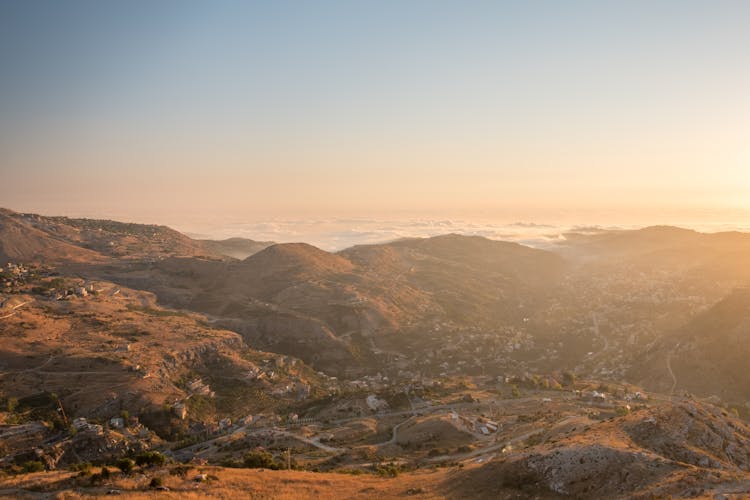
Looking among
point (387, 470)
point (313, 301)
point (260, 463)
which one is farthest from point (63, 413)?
point (313, 301)

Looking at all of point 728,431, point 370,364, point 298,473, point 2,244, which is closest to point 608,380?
point 370,364

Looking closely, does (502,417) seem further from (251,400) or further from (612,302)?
(612,302)

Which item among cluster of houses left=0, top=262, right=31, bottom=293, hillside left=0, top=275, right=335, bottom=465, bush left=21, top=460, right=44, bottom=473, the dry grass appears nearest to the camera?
the dry grass

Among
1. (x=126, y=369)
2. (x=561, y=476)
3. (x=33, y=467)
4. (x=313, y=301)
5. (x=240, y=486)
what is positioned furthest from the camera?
(x=313, y=301)

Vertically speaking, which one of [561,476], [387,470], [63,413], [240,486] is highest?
[561,476]

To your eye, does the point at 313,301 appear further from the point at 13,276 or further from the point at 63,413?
the point at 13,276

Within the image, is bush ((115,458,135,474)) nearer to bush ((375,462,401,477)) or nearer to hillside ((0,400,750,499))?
hillside ((0,400,750,499))

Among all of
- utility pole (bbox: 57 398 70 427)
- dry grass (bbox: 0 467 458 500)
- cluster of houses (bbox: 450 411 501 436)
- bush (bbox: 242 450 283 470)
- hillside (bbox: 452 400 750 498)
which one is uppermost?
hillside (bbox: 452 400 750 498)

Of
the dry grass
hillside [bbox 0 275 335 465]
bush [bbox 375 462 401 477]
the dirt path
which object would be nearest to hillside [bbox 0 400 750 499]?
the dry grass

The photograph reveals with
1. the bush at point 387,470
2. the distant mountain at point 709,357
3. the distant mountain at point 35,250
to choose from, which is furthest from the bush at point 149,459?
the distant mountain at point 35,250

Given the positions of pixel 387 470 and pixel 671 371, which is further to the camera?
pixel 671 371

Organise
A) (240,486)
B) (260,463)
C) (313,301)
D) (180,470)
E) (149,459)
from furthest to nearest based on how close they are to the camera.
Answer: (313,301) < (260,463) < (149,459) < (180,470) < (240,486)
